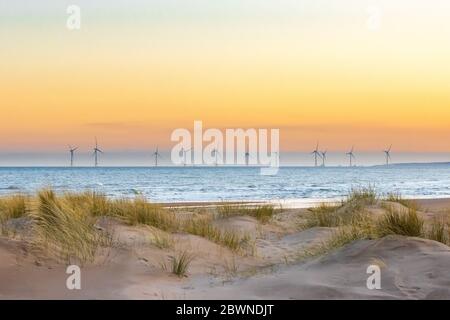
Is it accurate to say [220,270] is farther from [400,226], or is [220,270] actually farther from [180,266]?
[400,226]

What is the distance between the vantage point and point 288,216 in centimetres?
1711

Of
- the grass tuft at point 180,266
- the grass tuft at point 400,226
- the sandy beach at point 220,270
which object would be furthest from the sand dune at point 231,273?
the grass tuft at point 400,226

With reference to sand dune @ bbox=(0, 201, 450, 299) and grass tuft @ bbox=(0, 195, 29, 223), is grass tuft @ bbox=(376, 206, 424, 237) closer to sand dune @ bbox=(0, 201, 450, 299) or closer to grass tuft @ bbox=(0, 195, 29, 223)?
sand dune @ bbox=(0, 201, 450, 299)

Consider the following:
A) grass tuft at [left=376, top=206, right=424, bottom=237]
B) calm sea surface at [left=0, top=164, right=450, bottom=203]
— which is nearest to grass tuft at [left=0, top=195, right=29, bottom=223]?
calm sea surface at [left=0, top=164, right=450, bottom=203]

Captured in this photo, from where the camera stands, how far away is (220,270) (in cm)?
951

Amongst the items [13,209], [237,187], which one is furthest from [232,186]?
[13,209]

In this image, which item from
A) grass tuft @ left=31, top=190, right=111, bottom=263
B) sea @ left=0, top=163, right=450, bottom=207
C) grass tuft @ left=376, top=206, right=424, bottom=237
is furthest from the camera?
sea @ left=0, top=163, right=450, bottom=207

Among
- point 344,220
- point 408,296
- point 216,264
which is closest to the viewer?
point 408,296

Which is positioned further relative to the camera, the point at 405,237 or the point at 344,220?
the point at 344,220

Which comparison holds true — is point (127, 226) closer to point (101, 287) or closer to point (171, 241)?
point (171, 241)

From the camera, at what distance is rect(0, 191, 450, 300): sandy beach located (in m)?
7.29
